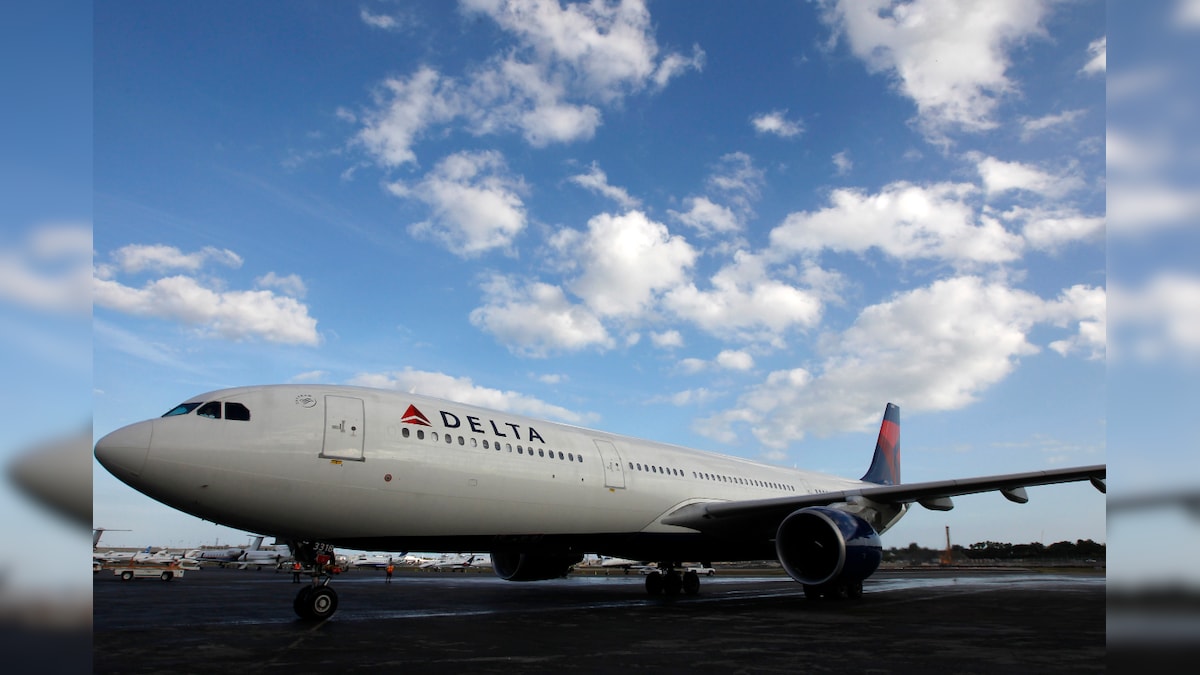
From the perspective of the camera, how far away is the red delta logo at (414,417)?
10477 mm

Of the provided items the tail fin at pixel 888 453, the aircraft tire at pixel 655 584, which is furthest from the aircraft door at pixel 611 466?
the tail fin at pixel 888 453

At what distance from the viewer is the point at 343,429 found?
9.70m

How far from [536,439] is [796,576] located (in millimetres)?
5104

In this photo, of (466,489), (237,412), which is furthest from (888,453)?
(237,412)

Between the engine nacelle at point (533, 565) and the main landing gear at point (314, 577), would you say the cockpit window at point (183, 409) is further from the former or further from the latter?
the engine nacelle at point (533, 565)

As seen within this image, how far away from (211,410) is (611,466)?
6.95 m

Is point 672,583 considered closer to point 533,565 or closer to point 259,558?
point 533,565

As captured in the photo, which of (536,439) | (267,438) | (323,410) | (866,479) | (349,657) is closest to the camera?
(349,657)

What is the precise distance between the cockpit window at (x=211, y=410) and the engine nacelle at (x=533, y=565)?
22.5 ft

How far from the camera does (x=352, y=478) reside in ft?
31.2

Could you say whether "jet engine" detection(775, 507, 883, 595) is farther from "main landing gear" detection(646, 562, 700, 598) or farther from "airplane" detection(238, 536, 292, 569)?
"airplane" detection(238, 536, 292, 569)

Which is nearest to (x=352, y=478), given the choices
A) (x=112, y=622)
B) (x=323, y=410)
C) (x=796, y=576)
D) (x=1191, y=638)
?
(x=323, y=410)

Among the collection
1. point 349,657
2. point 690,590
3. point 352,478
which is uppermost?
point 352,478

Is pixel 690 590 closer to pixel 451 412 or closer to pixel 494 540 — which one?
pixel 494 540
